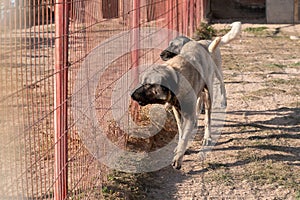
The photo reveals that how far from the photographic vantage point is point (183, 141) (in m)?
5.77

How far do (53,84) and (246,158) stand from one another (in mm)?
2778

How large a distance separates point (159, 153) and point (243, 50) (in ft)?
25.9

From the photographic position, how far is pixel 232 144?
6.86 meters

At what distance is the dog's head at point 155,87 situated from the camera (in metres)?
5.43

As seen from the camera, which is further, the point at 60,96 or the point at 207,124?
the point at 207,124

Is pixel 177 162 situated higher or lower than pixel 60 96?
lower

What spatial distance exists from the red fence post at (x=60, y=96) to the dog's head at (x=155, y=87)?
4.92ft

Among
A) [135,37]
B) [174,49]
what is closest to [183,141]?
[174,49]

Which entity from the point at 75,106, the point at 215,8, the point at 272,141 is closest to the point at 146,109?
the point at 272,141

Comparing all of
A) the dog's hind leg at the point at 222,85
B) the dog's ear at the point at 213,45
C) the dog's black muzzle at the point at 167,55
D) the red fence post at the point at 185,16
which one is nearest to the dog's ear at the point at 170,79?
the dog's black muzzle at the point at 167,55

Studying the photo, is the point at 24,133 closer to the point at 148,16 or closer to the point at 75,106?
the point at 75,106

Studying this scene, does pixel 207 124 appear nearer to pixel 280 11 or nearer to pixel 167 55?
pixel 167 55

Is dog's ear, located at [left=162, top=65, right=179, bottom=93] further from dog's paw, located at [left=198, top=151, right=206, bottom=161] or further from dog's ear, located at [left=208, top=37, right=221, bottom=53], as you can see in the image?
dog's ear, located at [left=208, top=37, right=221, bottom=53]

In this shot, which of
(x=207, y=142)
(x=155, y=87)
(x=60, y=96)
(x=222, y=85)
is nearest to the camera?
(x=60, y=96)
